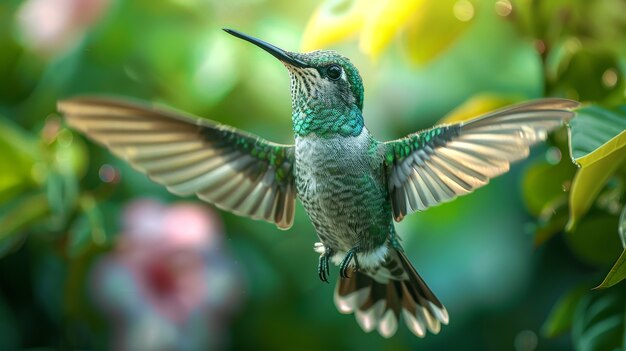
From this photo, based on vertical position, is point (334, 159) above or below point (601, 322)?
above

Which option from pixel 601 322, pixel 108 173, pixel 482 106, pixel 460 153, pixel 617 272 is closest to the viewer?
pixel 617 272

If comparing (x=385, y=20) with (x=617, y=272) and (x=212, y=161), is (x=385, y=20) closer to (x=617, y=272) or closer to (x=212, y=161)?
(x=212, y=161)

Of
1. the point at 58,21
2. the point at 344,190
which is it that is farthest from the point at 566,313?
the point at 58,21

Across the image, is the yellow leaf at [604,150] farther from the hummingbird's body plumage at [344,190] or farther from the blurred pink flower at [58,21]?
the blurred pink flower at [58,21]

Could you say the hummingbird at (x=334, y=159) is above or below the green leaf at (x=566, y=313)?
above

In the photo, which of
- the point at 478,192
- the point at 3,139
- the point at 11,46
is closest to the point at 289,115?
the point at 478,192

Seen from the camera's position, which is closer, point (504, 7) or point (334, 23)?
point (334, 23)

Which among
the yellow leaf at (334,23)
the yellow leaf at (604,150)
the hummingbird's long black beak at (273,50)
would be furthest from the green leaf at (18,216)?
the yellow leaf at (604,150)
